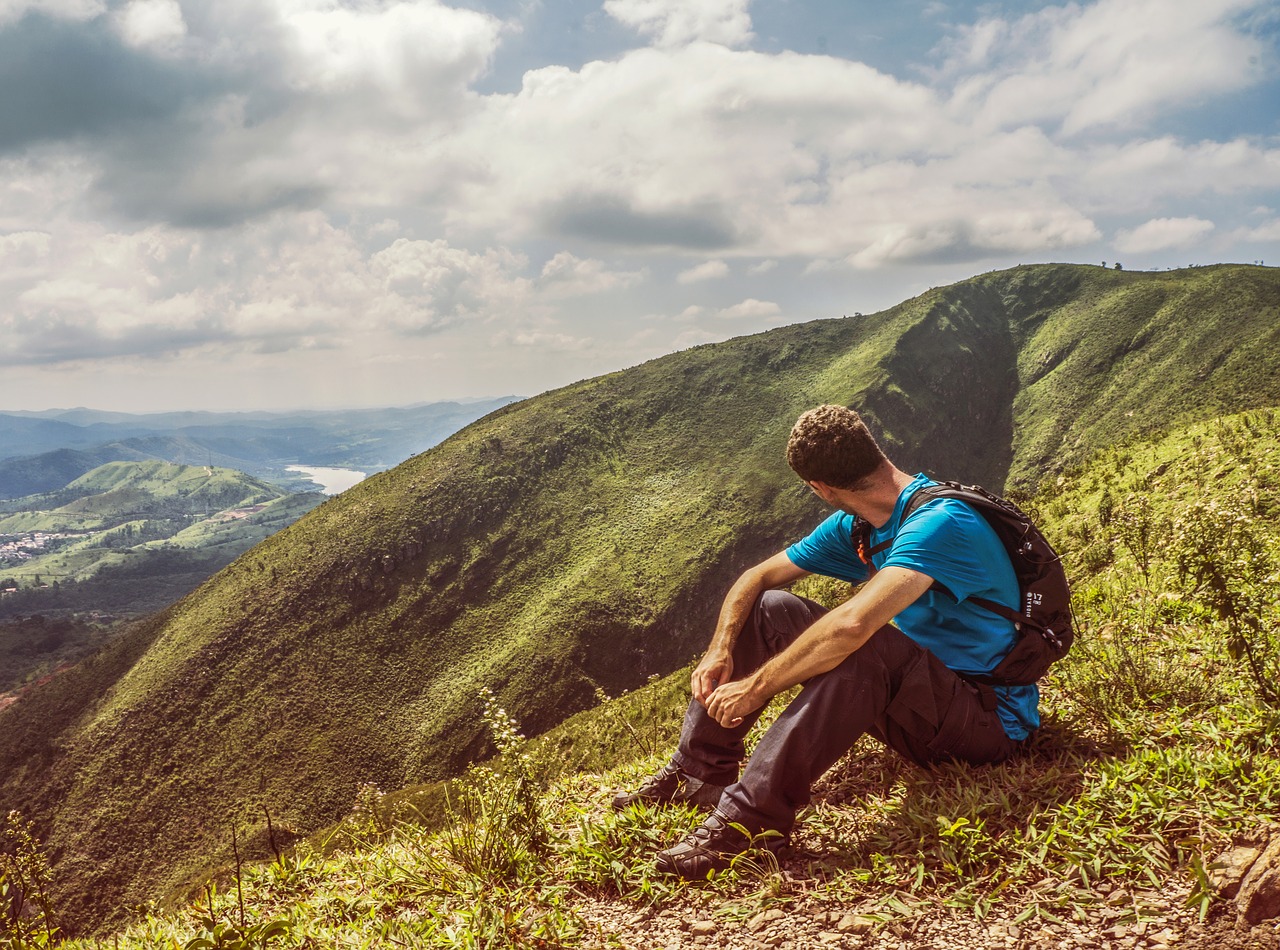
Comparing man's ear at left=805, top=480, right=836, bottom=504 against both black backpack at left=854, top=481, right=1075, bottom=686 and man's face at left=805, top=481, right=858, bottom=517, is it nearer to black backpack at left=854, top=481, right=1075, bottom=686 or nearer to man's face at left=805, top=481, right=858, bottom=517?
man's face at left=805, top=481, right=858, bottom=517

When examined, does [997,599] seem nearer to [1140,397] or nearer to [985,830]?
[985,830]

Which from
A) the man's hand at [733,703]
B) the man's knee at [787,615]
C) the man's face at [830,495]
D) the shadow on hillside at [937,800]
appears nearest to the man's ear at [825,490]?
the man's face at [830,495]

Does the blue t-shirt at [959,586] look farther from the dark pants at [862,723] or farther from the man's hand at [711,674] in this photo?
the man's hand at [711,674]

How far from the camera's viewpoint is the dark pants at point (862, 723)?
3.41 meters

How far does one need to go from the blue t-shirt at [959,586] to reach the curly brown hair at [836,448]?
32 centimetres

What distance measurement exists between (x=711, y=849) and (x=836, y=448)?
2379 mm

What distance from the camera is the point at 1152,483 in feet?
47.7

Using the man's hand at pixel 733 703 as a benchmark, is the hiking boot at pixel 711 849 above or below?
below

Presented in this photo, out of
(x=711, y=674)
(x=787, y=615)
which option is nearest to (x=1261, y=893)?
(x=787, y=615)

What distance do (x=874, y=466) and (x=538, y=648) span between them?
8307 centimetres

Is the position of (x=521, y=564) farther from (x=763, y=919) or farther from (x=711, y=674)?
(x=763, y=919)

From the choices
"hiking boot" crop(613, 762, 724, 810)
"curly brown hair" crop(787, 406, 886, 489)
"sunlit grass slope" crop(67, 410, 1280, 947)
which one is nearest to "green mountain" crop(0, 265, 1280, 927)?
"sunlit grass slope" crop(67, 410, 1280, 947)

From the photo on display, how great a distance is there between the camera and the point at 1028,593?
12.1 feet

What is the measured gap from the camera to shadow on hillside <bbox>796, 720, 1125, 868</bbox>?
356 cm
